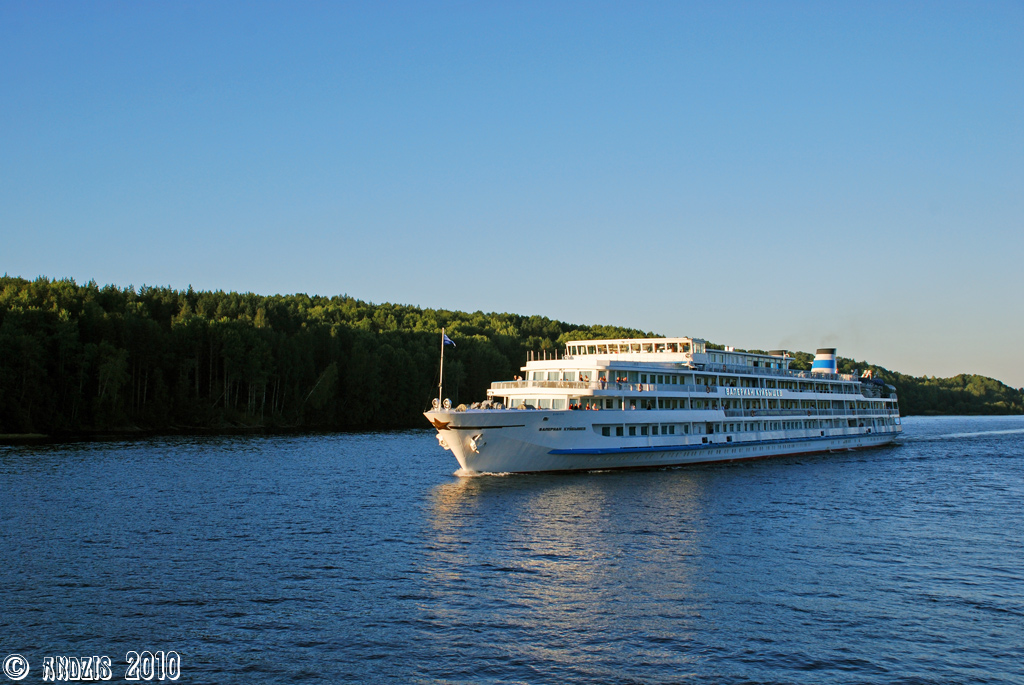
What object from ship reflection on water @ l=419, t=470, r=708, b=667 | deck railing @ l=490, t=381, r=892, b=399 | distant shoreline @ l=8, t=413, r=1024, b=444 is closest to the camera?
ship reflection on water @ l=419, t=470, r=708, b=667

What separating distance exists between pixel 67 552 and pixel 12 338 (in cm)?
7831

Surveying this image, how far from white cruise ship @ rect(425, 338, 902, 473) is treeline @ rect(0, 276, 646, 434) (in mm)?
66765

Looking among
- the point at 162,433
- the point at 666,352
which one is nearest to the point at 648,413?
the point at 666,352

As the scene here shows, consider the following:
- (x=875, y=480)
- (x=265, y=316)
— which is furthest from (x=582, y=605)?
(x=265, y=316)

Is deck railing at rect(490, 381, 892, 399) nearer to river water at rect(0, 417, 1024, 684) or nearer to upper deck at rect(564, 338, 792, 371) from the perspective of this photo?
upper deck at rect(564, 338, 792, 371)

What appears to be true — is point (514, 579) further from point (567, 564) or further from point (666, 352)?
point (666, 352)

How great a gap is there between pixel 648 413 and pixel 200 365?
306 feet

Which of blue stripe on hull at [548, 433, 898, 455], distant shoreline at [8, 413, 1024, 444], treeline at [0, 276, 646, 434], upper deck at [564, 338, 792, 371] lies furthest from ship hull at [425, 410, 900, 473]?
treeline at [0, 276, 646, 434]

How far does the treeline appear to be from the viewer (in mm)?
106438

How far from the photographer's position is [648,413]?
69.8m

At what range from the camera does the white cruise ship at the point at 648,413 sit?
201 feet

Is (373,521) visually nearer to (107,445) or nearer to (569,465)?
(569,465)

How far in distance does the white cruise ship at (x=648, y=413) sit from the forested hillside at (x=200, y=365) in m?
66.8

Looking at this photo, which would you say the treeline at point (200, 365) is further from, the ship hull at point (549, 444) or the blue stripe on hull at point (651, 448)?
the blue stripe on hull at point (651, 448)
